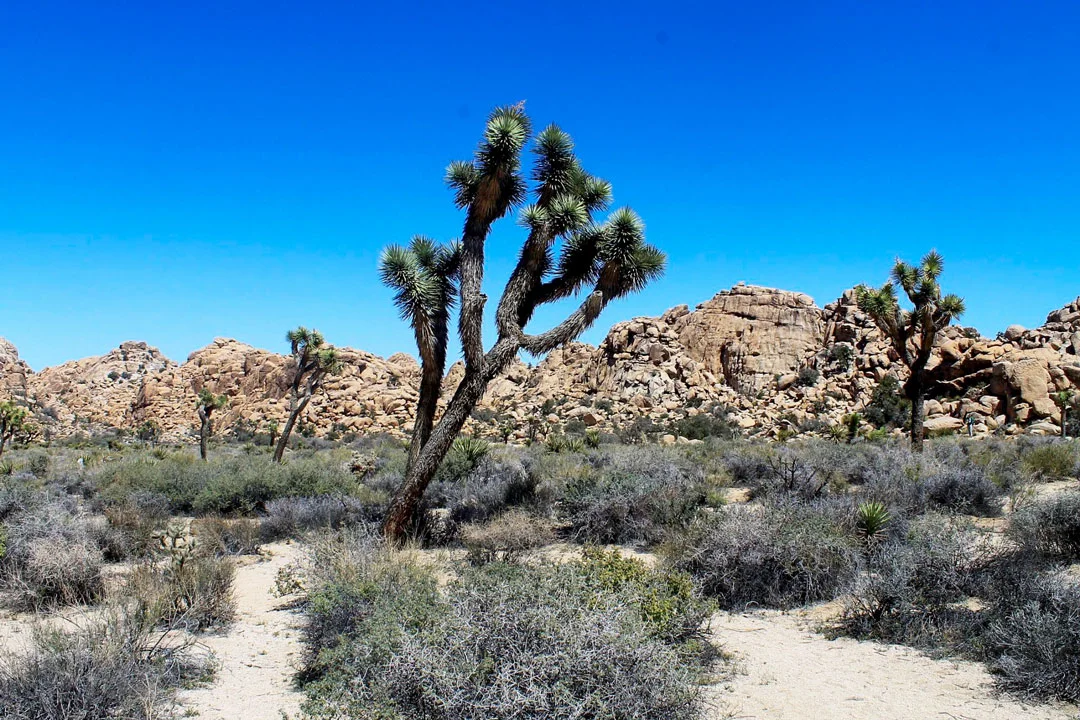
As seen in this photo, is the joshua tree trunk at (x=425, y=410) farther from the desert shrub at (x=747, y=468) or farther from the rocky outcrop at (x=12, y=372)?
the rocky outcrop at (x=12, y=372)

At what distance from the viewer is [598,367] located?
52.7 m

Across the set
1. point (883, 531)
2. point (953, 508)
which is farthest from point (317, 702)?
point (953, 508)

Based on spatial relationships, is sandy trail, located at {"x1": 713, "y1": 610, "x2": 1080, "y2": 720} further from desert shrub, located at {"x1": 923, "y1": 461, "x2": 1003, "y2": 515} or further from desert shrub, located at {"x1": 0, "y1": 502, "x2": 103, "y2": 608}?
desert shrub, located at {"x1": 0, "y1": 502, "x2": 103, "y2": 608}

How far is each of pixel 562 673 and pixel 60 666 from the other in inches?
120

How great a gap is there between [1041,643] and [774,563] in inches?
103

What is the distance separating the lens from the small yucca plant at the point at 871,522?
27.0ft

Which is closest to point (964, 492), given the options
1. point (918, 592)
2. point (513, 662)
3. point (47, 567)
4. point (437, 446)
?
point (918, 592)

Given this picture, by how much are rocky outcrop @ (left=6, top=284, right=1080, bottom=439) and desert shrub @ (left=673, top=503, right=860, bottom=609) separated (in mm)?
29875

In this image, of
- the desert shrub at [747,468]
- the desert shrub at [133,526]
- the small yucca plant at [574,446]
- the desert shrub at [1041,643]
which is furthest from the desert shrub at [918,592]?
the small yucca plant at [574,446]

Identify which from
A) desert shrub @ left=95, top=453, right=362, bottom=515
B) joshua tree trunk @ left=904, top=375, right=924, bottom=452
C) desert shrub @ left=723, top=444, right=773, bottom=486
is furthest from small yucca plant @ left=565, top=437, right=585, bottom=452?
joshua tree trunk @ left=904, top=375, right=924, bottom=452

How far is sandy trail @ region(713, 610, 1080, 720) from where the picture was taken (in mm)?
4723

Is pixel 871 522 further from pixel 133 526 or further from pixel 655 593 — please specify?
pixel 133 526

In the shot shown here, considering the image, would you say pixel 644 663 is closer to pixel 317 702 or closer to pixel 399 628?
pixel 399 628

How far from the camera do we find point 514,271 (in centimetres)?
1129
